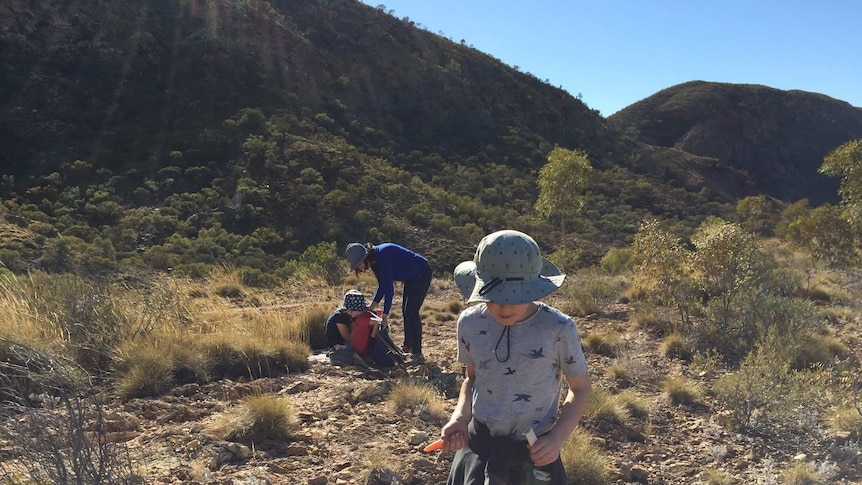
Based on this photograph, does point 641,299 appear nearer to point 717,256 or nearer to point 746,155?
point 717,256

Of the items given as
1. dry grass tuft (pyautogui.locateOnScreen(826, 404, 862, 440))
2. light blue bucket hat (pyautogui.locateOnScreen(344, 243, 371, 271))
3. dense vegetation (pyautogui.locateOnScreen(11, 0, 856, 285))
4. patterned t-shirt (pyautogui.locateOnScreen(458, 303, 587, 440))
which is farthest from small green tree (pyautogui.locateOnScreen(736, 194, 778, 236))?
patterned t-shirt (pyautogui.locateOnScreen(458, 303, 587, 440))

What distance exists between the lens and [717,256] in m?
7.64

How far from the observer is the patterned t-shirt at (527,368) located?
2.02 meters

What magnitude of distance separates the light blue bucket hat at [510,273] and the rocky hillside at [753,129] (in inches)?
2223

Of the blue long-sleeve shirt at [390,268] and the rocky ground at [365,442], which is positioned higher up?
the blue long-sleeve shirt at [390,268]

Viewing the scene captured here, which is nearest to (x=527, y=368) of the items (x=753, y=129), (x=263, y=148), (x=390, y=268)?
(x=390, y=268)

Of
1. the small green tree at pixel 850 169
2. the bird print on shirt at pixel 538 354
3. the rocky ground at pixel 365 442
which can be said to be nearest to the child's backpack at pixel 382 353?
the rocky ground at pixel 365 442

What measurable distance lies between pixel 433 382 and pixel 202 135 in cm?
2022

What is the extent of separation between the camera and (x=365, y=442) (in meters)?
3.83

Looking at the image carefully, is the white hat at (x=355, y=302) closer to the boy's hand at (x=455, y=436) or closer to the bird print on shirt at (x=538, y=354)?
the boy's hand at (x=455, y=436)

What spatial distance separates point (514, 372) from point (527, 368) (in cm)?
5

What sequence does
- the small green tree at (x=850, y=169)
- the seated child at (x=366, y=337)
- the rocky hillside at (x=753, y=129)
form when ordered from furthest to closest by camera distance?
the rocky hillside at (x=753, y=129) → the small green tree at (x=850, y=169) → the seated child at (x=366, y=337)

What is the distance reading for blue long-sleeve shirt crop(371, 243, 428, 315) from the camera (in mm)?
5422

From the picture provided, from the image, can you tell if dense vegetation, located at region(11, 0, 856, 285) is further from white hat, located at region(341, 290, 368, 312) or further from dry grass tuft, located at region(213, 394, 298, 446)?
dry grass tuft, located at region(213, 394, 298, 446)
